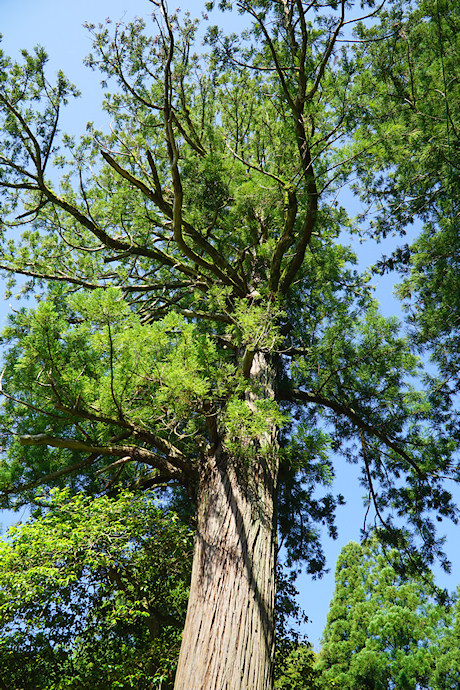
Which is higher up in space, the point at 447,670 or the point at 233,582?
the point at 447,670

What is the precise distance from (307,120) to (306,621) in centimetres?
590

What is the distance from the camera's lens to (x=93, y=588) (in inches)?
189

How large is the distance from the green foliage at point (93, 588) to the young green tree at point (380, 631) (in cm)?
792

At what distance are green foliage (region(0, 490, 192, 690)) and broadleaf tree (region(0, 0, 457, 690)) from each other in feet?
1.48

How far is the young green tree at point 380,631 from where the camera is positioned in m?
12.0

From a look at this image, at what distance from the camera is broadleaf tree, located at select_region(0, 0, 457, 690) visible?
3521 mm

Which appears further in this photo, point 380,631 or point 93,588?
point 380,631

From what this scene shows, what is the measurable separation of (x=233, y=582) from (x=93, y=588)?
2.23 meters

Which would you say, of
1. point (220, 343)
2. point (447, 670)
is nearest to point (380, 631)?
point (447, 670)

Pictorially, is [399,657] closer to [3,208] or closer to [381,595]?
[381,595]

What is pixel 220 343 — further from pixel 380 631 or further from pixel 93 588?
pixel 380 631

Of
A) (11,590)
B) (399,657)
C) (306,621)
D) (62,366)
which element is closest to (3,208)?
(62,366)

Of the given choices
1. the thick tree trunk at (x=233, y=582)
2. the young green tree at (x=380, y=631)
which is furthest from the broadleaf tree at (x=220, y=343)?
the young green tree at (x=380, y=631)

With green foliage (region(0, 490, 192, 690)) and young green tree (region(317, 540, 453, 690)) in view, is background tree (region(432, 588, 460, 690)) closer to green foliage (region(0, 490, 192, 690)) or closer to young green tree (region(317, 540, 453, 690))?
young green tree (region(317, 540, 453, 690))
